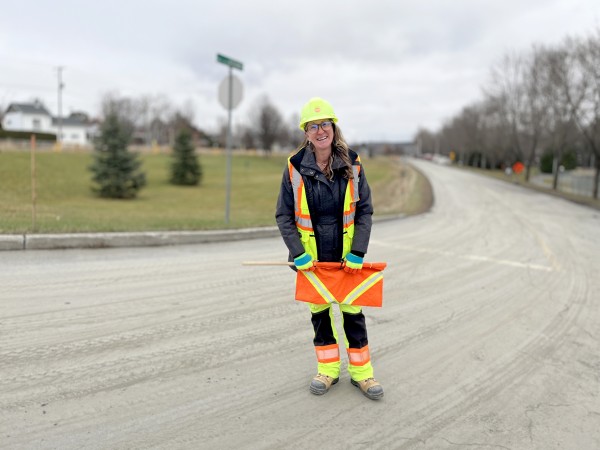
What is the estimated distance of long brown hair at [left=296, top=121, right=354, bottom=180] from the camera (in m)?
3.18

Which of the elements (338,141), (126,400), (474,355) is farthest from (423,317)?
(126,400)

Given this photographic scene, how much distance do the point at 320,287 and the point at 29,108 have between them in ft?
312

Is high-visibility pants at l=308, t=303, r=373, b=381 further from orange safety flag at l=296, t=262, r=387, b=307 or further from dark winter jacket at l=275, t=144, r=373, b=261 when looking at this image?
dark winter jacket at l=275, t=144, r=373, b=261

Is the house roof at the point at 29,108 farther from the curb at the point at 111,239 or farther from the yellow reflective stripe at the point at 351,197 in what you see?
the yellow reflective stripe at the point at 351,197

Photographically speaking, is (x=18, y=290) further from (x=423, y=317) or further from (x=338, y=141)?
(x=423, y=317)

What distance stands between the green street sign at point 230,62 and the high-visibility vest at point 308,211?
6.90 m

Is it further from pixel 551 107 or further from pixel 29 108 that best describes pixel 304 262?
pixel 29 108

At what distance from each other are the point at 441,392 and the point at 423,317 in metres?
1.60

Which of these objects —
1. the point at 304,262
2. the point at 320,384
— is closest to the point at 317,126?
the point at 304,262

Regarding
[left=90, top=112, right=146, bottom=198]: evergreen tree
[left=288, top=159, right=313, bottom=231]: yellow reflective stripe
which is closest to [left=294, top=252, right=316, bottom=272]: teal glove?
[left=288, top=159, right=313, bottom=231]: yellow reflective stripe

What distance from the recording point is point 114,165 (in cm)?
2638

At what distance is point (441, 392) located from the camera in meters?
3.26

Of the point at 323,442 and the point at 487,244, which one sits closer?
the point at 323,442

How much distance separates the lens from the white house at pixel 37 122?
79.8m
